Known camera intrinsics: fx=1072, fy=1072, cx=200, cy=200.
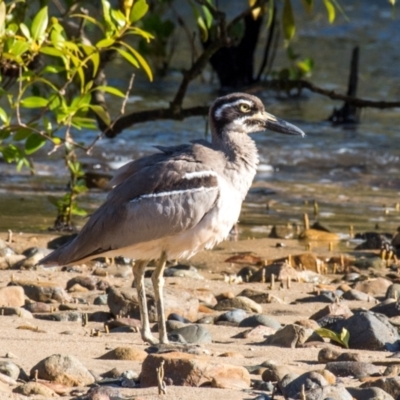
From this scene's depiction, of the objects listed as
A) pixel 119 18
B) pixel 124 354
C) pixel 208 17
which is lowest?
pixel 124 354

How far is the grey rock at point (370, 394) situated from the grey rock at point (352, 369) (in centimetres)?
37

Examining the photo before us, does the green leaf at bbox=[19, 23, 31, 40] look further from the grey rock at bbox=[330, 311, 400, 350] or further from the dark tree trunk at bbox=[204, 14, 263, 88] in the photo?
the dark tree trunk at bbox=[204, 14, 263, 88]

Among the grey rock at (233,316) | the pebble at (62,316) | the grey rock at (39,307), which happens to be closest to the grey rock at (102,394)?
the pebble at (62,316)

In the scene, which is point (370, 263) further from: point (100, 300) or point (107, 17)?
point (107, 17)

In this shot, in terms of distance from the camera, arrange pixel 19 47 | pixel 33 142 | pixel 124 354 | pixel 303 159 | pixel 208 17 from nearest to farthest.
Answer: pixel 124 354 → pixel 19 47 → pixel 33 142 → pixel 208 17 → pixel 303 159

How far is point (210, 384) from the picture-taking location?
15.3 ft

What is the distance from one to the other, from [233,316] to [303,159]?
7.93 meters

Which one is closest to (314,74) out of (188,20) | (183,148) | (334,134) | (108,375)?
(334,134)

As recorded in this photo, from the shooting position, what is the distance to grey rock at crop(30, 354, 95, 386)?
4.64 m

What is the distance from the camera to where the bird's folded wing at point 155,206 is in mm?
6129

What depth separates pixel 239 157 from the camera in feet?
21.0

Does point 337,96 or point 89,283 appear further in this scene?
point 337,96

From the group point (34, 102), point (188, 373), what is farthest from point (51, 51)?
point (188, 373)

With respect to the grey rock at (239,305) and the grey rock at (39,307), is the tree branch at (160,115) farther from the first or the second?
the grey rock at (39,307)
